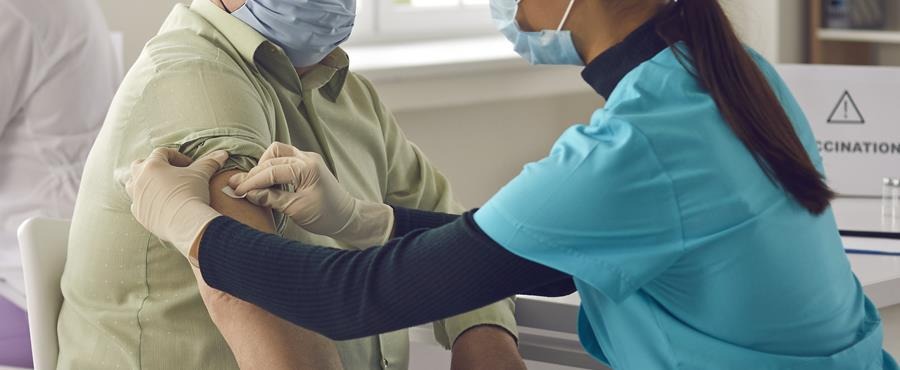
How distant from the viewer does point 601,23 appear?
1.24m

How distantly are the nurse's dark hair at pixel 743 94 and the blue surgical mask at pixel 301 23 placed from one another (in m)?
0.52

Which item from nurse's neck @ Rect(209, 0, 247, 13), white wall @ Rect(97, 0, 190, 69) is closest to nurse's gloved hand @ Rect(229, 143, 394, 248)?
nurse's neck @ Rect(209, 0, 247, 13)

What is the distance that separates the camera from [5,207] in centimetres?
205

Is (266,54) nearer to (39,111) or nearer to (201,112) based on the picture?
(201,112)

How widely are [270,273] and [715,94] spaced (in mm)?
468

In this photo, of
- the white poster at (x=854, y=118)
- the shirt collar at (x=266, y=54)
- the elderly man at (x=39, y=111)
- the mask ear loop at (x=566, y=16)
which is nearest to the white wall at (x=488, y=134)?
the white poster at (x=854, y=118)

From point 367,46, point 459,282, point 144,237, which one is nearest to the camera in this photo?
point 459,282

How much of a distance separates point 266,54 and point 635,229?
2.06 feet

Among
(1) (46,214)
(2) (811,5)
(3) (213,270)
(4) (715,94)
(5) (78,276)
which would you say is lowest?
(2) (811,5)

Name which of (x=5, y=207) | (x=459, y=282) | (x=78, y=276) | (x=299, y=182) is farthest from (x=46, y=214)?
(x=459, y=282)

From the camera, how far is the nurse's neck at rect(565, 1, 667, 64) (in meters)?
1.22

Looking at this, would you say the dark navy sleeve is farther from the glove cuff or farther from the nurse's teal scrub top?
the glove cuff

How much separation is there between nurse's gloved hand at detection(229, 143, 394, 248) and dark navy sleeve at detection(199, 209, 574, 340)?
6 centimetres

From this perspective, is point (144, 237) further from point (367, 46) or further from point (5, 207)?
point (367, 46)
